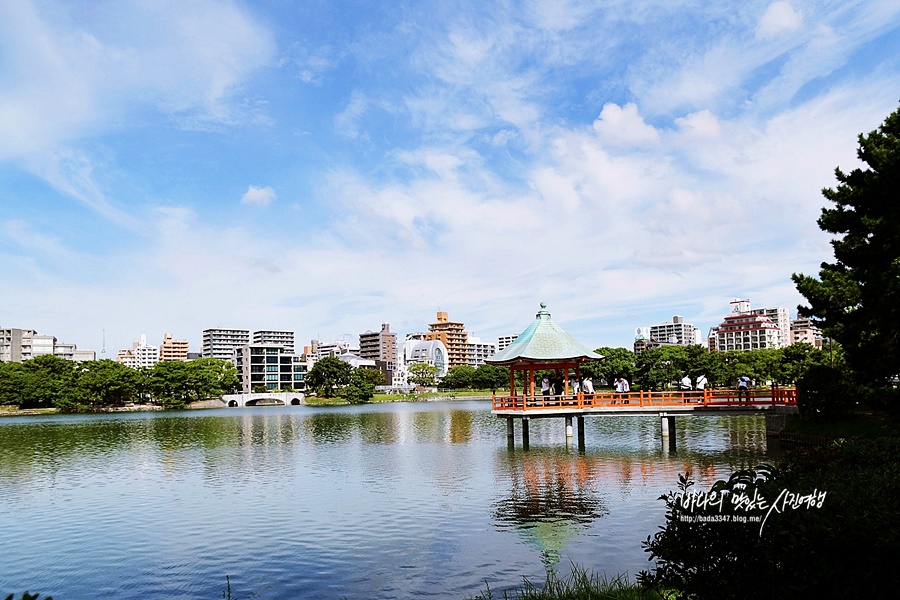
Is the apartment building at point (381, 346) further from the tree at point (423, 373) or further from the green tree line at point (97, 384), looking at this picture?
the green tree line at point (97, 384)

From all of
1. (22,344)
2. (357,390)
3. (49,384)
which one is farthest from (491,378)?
(22,344)

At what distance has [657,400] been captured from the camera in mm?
30609

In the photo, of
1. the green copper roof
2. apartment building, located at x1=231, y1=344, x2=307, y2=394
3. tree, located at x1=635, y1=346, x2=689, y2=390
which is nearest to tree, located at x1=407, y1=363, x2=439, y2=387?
apartment building, located at x1=231, y1=344, x2=307, y2=394

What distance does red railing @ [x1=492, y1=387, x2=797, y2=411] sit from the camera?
2908 centimetres

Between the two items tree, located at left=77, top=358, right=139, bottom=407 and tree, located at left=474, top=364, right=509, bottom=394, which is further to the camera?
tree, located at left=474, top=364, right=509, bottom=394

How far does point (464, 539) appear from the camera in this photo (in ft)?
45.4

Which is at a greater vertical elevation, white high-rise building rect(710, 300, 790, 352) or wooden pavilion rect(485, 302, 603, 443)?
white high-rise building rect(710, 300, 790, 352)

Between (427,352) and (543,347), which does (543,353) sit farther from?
(427,352)

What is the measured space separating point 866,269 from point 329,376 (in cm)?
9398

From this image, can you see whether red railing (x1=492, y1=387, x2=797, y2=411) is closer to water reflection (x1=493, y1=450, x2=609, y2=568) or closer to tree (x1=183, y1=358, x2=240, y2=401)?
water reflection (x1=493, y1=450, x2=609, y2=568)

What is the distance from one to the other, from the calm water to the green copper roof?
417 cm

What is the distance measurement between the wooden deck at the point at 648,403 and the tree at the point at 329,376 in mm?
77850

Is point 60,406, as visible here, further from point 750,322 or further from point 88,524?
point 750,322

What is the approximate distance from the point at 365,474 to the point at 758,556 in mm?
19791
